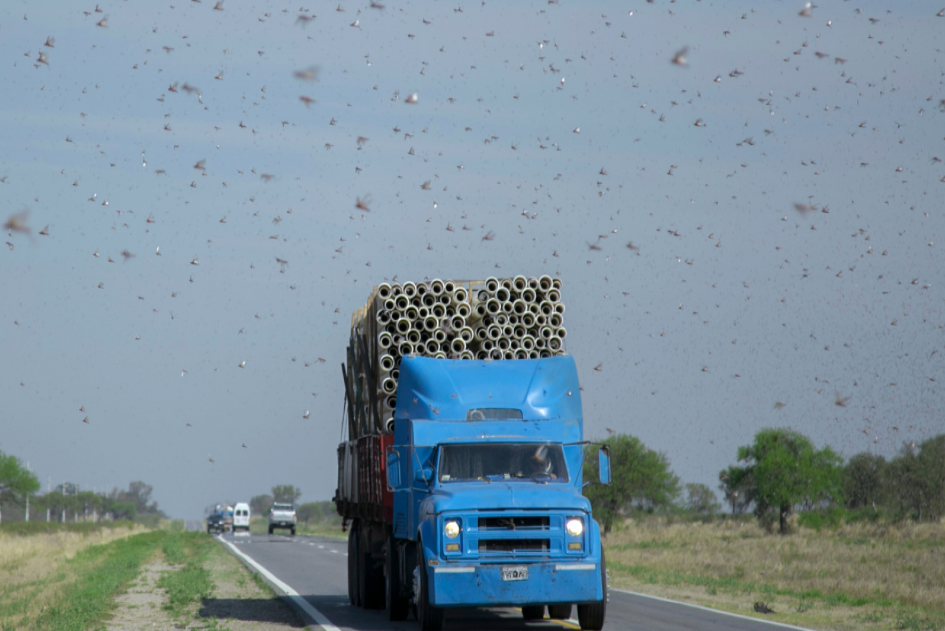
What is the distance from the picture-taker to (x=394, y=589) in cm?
1644

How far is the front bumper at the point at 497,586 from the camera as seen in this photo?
1394cm

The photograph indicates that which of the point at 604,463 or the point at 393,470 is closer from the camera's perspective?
the point at 604,463

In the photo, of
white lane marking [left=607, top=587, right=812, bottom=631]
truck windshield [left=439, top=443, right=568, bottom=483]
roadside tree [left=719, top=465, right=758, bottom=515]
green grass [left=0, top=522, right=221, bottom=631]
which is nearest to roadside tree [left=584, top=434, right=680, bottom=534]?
roadside tree [left=719, top=465, right=758, bottom=515]

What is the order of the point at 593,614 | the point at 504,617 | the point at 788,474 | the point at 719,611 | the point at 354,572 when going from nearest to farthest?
the point at 593,614 < the point at 504,617 < the point at 719,611 < the point at 354,572 < the point at 788,474

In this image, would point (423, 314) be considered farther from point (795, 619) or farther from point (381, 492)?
point (795, 619)

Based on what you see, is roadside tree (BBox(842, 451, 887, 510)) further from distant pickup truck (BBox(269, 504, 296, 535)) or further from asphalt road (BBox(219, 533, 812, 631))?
asphalt road (BBox(219, 533, 812, 631))

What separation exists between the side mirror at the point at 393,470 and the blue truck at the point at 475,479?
1 centimetres

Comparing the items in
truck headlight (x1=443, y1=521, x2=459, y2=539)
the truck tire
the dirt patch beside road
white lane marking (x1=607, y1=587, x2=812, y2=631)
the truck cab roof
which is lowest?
white lane marking (x1=607, y1=587, x2=812, y2=631)

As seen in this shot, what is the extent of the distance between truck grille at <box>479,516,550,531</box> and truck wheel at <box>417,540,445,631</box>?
3.07 ft

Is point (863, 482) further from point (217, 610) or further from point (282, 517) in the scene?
point (217, 610)

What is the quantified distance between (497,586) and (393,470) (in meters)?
2.34

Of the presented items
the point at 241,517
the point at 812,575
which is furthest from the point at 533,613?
the point at 241,517

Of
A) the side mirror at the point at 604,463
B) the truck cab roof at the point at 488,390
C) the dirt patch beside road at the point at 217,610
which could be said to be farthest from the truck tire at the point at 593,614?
the dirt patch beside road at the point at 217,610

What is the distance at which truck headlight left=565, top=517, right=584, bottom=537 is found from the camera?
14.2 m
